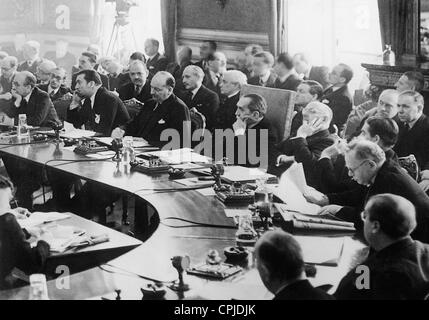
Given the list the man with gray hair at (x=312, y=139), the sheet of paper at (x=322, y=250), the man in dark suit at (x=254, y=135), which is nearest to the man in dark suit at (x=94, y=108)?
the man in dark suit at (x=254, y=135)

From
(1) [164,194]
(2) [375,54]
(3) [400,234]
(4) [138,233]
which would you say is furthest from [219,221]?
(2) [375,54]

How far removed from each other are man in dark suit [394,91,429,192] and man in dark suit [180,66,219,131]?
6.62 ft

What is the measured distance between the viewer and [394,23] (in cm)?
632

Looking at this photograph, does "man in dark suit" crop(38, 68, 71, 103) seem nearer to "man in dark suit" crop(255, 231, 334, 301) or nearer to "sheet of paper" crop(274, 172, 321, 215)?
"sheet of paper" crop(274, 172, 321, 215)

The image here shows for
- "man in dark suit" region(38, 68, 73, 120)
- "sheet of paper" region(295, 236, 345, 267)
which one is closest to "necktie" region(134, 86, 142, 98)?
"man in dark suit" region(38, 68, 73, 120)

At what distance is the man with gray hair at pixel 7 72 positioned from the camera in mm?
7457

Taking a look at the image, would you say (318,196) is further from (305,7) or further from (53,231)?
(305,7)

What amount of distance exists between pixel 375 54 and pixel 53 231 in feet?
15.5

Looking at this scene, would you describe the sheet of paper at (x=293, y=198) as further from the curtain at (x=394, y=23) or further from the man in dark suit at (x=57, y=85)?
the man in dark suit at (x=57, y=85)

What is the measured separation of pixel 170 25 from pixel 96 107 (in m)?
4.00

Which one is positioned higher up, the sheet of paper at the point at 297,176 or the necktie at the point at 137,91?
the necktie at the point at 137,91

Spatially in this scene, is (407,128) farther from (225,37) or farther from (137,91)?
(225,37)

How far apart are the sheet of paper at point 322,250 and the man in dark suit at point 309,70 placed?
431 centimetres
